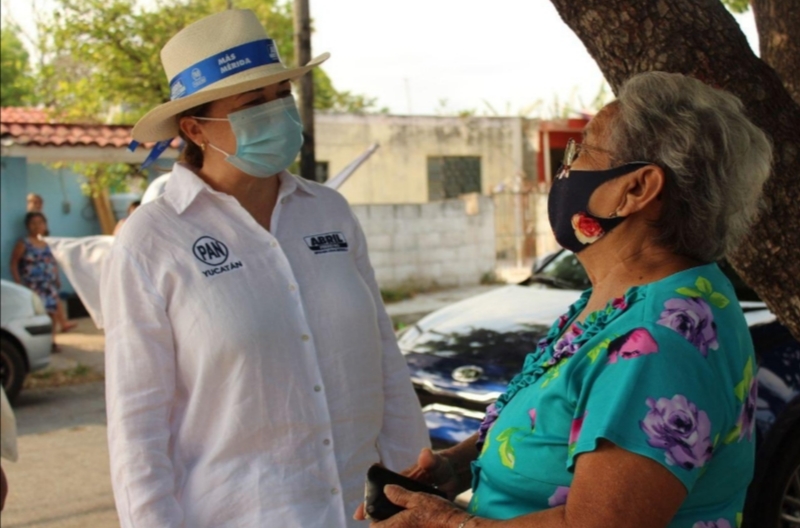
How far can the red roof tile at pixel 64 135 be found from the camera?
12.5m

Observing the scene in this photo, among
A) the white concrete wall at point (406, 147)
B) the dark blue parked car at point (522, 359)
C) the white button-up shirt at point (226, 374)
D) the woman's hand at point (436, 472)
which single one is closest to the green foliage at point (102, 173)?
the white concrete wall at point (406, 147)

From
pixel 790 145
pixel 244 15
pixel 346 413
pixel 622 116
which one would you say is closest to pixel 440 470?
pixel 346 413

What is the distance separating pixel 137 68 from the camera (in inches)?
508

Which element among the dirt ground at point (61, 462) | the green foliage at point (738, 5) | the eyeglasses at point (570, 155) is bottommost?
the dirt ground at point (61, 462)

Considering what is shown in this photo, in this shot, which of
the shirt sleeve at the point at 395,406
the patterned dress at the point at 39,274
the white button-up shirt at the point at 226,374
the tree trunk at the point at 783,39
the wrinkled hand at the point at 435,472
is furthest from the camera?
the patterned dress at the point at 39,274

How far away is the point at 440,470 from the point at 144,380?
28.8 inches

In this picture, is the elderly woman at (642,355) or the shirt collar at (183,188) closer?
the elderly woman at (642,355)

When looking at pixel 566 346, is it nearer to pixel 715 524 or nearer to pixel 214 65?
pixel 715 524

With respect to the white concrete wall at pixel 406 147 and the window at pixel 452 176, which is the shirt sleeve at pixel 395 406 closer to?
the white concrete wall at pixel 406 147

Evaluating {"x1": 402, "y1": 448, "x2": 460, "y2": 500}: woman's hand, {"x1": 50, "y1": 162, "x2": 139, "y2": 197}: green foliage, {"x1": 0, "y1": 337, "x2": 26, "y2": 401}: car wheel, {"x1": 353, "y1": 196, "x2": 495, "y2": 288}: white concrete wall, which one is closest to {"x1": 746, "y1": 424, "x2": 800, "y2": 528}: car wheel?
{"x1": 402, "y1": 448, "x2": 460, "y2": 500}: woman's hand

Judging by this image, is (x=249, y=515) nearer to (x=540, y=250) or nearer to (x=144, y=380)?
(x=144, y=380)

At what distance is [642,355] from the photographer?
1.54 m

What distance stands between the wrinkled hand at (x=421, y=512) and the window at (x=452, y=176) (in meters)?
20.6

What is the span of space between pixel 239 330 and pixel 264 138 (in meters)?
0.58
